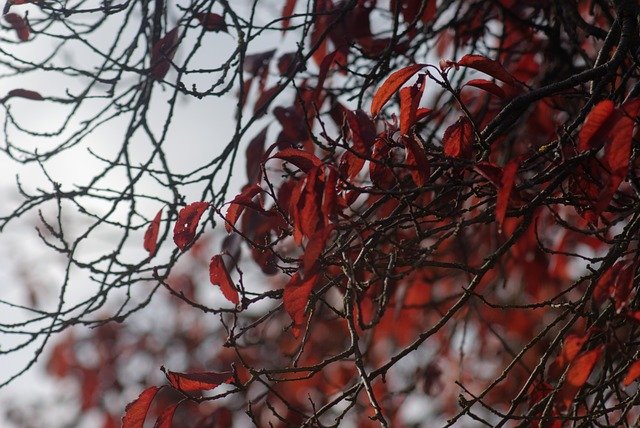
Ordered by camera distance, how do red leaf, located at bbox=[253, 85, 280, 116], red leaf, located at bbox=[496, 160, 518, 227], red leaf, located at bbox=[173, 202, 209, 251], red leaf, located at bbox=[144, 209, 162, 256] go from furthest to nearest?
1. red leaf, located at bbox=[253, 85, 280, 116]
2. red leaf, located at bbox=[144, 209, 162, 256]
3. red leaf, located at bbox=[173, 202, 209, 251]
4. red leaf, located at bbox=[496, 160, 518, 227]

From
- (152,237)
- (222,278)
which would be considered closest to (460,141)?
(222,278)

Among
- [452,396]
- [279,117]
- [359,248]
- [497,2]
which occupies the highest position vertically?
[452,396]

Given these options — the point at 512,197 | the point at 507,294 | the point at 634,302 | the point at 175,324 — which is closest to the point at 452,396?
the point at 507,294

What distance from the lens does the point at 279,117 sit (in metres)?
2.74

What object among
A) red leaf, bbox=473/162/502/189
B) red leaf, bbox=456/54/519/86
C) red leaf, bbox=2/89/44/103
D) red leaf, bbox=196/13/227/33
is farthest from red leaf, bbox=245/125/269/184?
red leaf, bbox=473/162/502/189

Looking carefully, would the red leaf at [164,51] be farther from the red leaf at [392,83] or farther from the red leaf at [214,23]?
the red leaf at [392,83]

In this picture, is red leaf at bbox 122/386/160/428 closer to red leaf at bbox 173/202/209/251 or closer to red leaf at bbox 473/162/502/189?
red leaf at bbox 173/202/209/251

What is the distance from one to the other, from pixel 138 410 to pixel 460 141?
983 mm

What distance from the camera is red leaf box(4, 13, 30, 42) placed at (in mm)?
2553

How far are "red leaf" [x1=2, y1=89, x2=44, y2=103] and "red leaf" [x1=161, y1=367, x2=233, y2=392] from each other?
3.38ft

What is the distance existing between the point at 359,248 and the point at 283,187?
404mm

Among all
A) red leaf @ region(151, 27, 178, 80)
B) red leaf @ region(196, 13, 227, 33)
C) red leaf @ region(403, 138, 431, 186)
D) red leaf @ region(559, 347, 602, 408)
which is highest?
red leaf @ region(196, 13, 227, 33)

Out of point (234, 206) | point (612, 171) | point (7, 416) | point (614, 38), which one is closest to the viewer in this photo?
point (612, 171)

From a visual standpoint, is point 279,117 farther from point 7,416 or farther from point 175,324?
point 7,416
